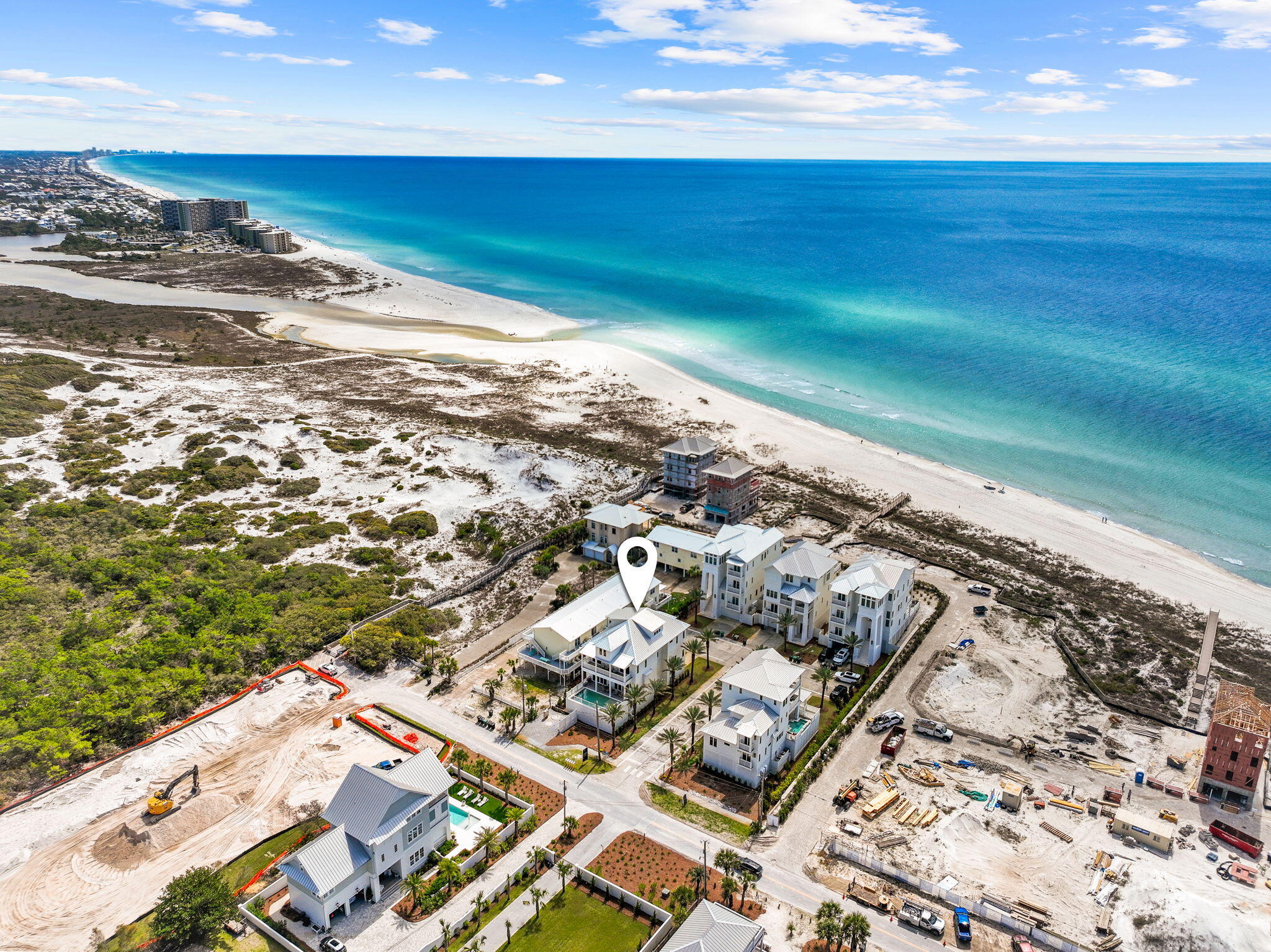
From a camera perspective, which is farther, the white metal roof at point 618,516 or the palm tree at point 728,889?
the white metal roof at point 618,516

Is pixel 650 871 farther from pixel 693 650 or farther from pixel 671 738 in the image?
pixel 693 650

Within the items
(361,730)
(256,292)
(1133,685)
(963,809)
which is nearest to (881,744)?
(963,809)

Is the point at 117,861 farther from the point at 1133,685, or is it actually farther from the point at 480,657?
the point at 1133,685

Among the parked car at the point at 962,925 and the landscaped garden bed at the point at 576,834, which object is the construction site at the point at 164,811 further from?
the parked car at the point at 962,925

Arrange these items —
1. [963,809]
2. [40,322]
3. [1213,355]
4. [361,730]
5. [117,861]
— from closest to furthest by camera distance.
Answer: [117,861], [963,809], [361,730], [1213,355], [40,322]

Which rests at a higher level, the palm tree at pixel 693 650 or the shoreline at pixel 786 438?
the shoreline at pixel 786 438

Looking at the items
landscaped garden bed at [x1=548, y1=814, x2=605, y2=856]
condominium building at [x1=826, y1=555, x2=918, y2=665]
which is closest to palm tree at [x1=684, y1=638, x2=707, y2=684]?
condominium building at [x1=826, y1=555, x2=918, y2=665]

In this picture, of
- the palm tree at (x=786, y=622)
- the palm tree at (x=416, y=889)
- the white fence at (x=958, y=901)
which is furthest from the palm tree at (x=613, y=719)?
the palm tree at (x=786, y=622)
